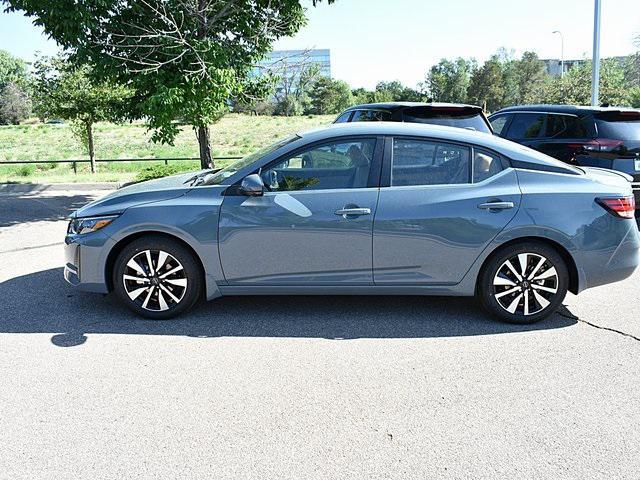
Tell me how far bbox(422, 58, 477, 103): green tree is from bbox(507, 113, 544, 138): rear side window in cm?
5851

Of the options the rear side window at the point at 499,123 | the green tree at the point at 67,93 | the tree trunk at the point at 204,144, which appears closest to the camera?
the rear side window at the point at 499,123

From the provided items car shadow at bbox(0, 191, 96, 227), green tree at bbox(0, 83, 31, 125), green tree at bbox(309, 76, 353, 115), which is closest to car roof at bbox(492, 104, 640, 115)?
car shadow at bbox(0, 191, 96, 227)

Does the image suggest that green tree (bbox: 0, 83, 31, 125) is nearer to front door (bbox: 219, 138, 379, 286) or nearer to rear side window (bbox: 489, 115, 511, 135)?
rear side window (bbox: 489, 115, 511, 135)

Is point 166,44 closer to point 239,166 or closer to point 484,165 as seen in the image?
point 239,166

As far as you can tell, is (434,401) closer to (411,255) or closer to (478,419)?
(478,419)

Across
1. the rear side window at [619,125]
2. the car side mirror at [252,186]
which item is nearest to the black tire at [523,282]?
the car side mirror at [252,186]

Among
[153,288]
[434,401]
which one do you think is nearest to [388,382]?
[434,401]

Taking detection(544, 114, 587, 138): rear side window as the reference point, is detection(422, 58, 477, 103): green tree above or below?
above

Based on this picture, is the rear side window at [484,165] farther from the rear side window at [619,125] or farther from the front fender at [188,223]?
the rear side window at [619,125]

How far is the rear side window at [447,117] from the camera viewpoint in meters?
7.80

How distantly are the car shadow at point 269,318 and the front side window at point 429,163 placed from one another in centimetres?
115

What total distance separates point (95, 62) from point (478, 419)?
896cm

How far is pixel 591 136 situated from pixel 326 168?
15.4ft

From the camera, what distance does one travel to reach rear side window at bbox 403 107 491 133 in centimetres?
780
